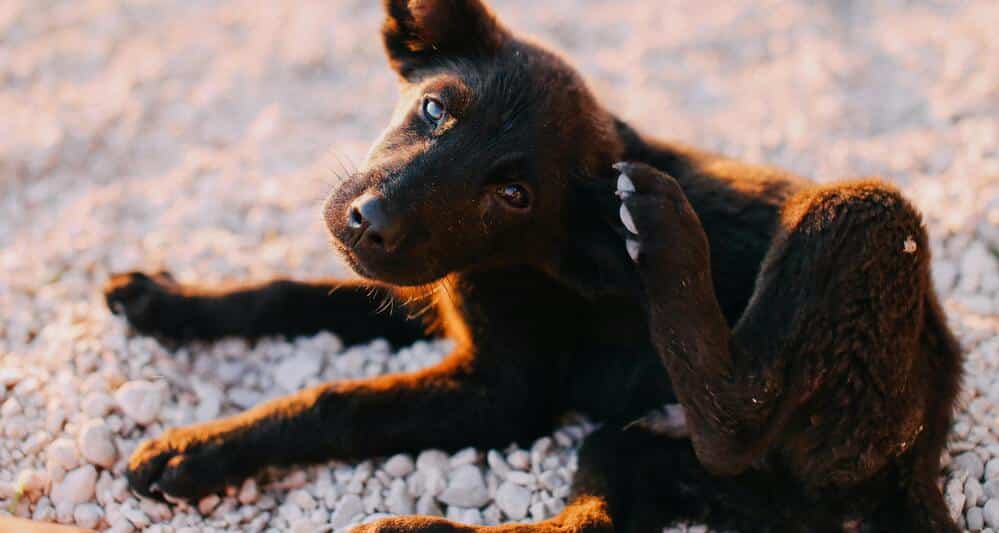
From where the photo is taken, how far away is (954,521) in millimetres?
3615

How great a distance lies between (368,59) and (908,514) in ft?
16.8

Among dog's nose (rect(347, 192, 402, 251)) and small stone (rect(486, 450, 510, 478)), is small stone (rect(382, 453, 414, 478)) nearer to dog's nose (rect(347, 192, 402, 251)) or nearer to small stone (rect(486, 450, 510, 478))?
small stone (rect(486, 450, 510, 478))

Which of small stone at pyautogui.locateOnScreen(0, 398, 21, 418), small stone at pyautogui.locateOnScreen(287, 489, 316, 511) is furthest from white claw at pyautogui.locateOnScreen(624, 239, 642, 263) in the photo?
small stone at pyautogui.locateOnScreen(0, 398, 21, 418)

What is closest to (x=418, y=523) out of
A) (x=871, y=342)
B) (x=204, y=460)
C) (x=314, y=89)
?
(x=204, y=460)

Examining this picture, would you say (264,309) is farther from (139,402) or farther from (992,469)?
(992,469)

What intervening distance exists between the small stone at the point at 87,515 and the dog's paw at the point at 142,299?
101 centimetres

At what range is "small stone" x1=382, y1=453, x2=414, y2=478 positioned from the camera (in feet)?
13.3

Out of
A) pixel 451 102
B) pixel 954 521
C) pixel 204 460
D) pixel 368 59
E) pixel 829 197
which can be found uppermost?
pixel 368 59

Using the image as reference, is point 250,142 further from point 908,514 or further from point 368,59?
point 908,514

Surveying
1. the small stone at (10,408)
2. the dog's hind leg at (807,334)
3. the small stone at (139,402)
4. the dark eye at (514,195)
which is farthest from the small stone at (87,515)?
the dog's hind leg at (807,334)

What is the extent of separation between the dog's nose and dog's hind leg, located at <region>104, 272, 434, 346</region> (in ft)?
3.76

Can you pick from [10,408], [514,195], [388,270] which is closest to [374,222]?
[388,270]

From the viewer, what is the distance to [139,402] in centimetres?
421

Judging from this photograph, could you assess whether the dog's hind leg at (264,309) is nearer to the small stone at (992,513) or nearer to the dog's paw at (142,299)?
the dog's paw at (142,299)
